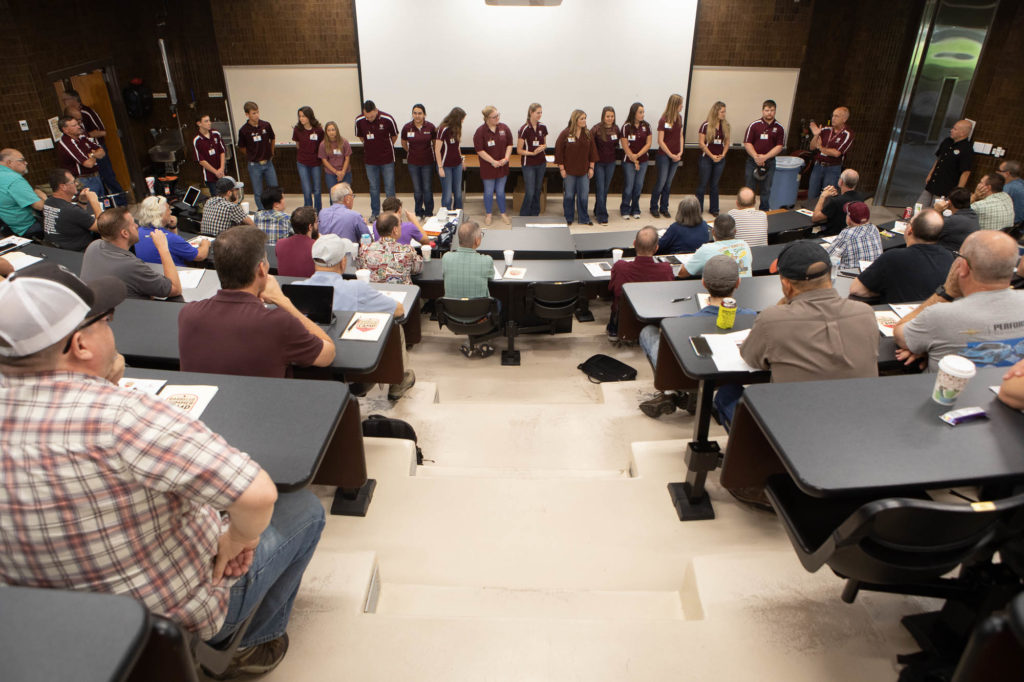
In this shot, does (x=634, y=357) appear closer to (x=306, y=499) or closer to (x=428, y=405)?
(x=428, y=405)

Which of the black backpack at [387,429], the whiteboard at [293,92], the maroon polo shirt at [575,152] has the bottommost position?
the black backpack at [387,429]

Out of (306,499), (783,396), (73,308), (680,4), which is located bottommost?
(306,499)

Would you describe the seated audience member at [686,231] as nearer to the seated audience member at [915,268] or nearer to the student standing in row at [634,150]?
the seated audience member at [915,268]

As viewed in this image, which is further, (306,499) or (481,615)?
(481,615)

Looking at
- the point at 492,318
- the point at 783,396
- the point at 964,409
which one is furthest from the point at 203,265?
the point at 964,409

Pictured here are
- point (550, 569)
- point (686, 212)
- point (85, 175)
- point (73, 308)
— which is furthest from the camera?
point (85, 175)

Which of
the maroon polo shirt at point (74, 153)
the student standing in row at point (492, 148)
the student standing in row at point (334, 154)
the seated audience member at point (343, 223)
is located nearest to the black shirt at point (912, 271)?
the seated audience member at point (343, 223)

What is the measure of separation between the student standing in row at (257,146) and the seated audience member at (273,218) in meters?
2.55

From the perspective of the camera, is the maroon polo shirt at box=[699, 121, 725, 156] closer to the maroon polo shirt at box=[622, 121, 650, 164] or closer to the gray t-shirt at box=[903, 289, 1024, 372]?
the maroon polo shirt at box=[622, 121, 650, 164]

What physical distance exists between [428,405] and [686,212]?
2.74 m

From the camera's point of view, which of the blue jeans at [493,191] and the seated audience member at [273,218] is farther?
the blue jeans at [493,191]

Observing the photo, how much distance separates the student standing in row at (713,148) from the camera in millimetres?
8188

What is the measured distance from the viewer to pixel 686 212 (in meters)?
5.12

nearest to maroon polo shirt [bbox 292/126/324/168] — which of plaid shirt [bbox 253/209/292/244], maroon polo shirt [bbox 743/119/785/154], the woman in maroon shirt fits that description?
the woman in maroon shirt
